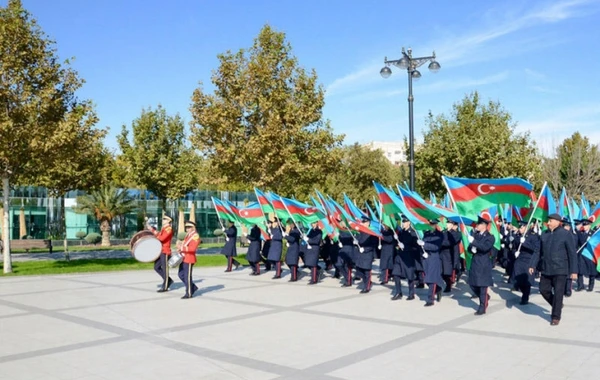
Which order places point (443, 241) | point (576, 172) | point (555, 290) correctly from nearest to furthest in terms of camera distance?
point (555, 290) < point (443, 241) < point (576, 172)

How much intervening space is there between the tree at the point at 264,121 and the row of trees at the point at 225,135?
1.7 inches

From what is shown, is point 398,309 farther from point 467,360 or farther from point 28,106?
point 28,106

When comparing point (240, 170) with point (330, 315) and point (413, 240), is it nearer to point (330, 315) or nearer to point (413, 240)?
point (413, 240)

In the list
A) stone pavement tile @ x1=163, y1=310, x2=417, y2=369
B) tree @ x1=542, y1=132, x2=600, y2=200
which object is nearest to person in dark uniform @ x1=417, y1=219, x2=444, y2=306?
stone pavement tile @ x1=163, y1=310, x2=417, y2=369

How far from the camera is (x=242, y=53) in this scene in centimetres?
2414

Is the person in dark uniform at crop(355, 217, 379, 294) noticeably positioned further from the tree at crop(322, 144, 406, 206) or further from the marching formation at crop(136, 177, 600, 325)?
the tree at crop(322, 144, 406, 206)

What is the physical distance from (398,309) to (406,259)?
5.31 feet

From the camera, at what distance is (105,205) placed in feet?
119

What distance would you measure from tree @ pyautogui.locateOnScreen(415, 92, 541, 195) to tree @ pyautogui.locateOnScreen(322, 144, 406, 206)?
17.4m

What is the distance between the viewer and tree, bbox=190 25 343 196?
76.6ft

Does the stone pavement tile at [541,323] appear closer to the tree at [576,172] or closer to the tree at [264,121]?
the tree at [264,121]

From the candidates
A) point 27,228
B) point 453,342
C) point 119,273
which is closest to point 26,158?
point 119,273

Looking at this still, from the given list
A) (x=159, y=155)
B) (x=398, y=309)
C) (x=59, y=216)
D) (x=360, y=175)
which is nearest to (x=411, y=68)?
(x=398, y=309)

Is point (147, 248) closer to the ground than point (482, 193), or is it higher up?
closer to the ground
